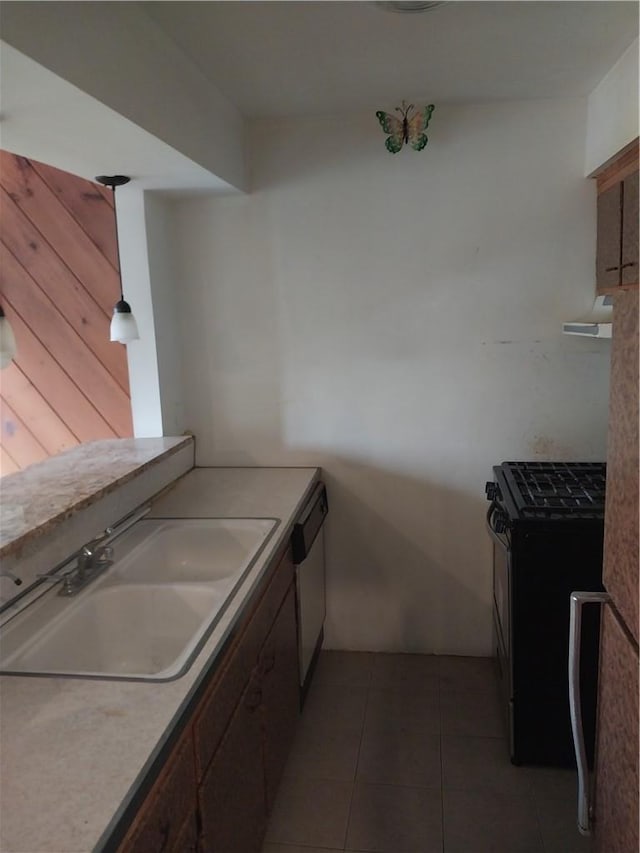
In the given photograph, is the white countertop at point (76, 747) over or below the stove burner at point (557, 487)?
below

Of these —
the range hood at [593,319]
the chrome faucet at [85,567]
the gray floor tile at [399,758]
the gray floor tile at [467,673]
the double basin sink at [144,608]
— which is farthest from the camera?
the gray floor tile at [467,673]

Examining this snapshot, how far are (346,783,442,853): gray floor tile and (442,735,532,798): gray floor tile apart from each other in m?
0.12

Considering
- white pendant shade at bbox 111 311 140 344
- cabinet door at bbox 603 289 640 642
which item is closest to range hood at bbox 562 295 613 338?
cabinet door at bbox 603 289 640 642

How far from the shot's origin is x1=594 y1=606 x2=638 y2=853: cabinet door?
1040 millimetres

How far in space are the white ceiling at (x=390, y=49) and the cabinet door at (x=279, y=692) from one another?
5.61 ft

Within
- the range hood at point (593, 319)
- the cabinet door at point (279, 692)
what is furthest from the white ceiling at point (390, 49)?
the cabinet door at point (279, 692)

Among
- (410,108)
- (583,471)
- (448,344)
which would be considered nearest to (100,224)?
(410,108)

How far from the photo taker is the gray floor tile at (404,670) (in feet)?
9.24

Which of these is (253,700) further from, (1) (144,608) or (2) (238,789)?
(1) (144,608)

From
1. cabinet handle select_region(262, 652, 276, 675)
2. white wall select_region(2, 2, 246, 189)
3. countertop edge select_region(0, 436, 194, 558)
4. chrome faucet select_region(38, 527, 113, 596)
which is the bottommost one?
cabinet handle select_region(262, 652, 276, 675)

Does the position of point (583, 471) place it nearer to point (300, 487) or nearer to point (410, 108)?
point (300, 487)

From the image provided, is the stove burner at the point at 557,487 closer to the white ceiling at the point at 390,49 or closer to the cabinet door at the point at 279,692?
the cabinet door at the point at 279,692

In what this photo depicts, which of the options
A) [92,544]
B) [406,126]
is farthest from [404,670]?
[406,126]

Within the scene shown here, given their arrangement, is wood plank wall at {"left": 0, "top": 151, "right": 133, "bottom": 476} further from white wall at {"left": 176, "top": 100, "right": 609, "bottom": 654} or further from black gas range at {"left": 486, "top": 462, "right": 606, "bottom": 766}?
black gas range at {"left": 486, "top": 462, "right": 606, "bottom": 766}
